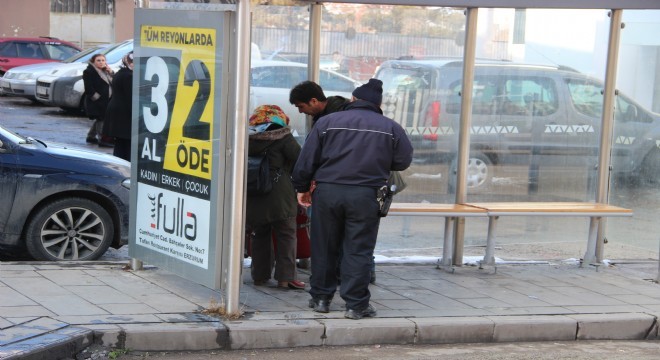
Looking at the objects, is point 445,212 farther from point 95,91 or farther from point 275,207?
point 95,91

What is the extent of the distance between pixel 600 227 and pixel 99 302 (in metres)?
5.25

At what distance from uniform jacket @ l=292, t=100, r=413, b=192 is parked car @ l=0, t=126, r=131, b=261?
7.54 ft

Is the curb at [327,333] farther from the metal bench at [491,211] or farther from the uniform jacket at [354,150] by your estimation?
the metal bench at [491,211]

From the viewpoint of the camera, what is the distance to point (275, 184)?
732cm

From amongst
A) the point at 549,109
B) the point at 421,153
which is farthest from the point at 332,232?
the point at 549,109

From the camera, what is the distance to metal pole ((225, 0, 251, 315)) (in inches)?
248

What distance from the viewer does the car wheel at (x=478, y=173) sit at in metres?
9.18

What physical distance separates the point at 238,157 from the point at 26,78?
14.4 meters

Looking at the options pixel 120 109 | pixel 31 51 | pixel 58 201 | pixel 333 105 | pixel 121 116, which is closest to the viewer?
pixel 333 105

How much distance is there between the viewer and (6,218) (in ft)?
26.1

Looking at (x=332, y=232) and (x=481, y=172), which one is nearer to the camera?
(x=332, y=232)

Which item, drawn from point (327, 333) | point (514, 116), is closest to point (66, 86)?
point (514, 116)

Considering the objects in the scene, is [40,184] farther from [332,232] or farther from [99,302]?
[332,232]

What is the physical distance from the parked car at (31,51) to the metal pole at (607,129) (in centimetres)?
1670
